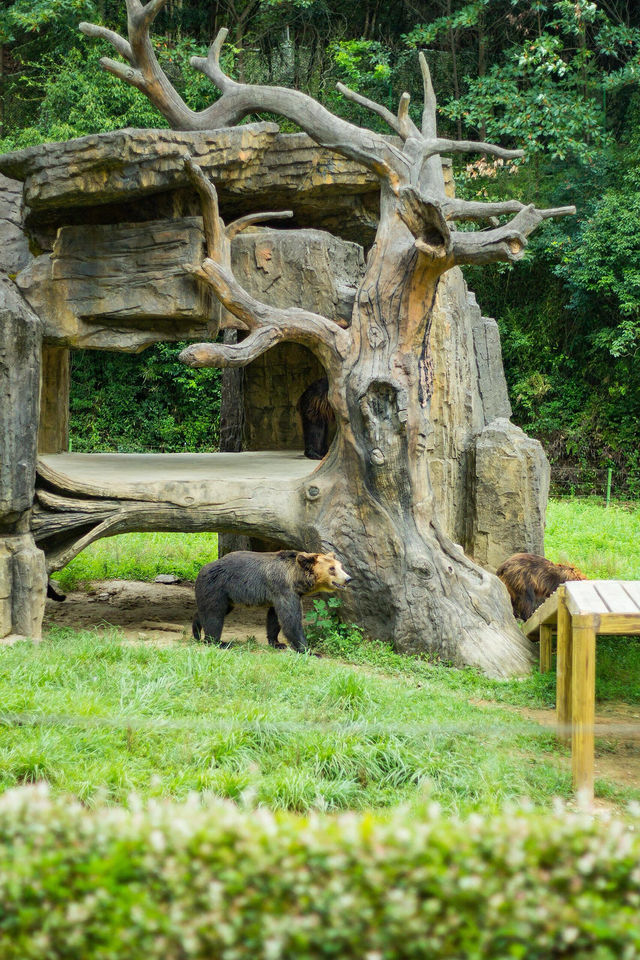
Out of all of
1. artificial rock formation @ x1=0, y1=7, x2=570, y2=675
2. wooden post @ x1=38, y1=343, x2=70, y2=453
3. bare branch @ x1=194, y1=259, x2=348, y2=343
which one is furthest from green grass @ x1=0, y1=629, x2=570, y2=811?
wooden post @ x1=38, y1=343, x2=70, y2=453

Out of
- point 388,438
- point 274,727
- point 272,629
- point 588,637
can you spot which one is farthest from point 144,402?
point 588,637

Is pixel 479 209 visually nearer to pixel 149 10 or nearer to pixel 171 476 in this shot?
pixel 149 10

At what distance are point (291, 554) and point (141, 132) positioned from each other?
339 cm

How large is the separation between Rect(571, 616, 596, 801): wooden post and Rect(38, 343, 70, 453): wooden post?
612cm

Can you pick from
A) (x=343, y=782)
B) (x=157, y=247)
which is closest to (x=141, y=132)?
(x=157, y=247)

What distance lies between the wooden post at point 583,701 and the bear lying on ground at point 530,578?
3.10 m

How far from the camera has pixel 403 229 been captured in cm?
720

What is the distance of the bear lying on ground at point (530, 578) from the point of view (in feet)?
24.4

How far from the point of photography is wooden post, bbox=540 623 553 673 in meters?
6.73

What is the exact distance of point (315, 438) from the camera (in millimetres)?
8992

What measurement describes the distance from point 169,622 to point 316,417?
2390mm

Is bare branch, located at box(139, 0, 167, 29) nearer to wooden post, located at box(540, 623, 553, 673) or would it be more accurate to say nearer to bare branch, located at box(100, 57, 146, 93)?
bare branch, located at box(100, 57, 146, 93)

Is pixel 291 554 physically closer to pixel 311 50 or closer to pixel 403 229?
pixel 403 229

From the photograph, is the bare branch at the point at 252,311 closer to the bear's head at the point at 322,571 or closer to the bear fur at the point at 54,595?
the bear's head at the point at 322,571
